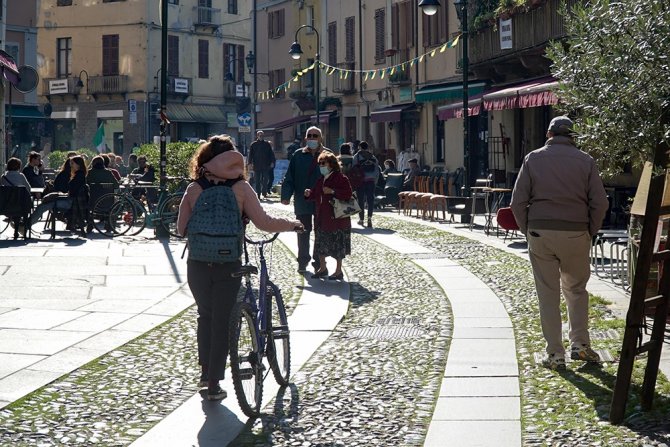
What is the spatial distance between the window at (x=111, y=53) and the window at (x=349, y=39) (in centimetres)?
1625

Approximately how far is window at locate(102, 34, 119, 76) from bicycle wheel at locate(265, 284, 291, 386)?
5210 cm

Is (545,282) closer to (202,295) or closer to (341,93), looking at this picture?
(202,295)

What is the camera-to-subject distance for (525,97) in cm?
2317

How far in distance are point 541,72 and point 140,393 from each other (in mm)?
21655

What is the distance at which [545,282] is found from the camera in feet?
28.6

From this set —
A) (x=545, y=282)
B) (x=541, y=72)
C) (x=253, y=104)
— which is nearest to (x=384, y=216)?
(x=541, y=72)

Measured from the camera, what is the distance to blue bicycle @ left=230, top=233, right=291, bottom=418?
7180 millimetres

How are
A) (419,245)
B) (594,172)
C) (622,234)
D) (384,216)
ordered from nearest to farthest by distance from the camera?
(594,172) < (622,234) < (419,245) < (384,216)

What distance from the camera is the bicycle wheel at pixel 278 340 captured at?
7.70 metres

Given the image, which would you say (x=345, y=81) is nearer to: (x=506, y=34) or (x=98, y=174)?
(x=506, y=34)

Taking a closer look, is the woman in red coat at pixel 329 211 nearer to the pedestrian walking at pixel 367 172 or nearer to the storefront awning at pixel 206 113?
the pedestrian walking at pixel 367 172

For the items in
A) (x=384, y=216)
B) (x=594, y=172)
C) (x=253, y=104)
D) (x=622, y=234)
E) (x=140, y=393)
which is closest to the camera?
(x=140, y=393)

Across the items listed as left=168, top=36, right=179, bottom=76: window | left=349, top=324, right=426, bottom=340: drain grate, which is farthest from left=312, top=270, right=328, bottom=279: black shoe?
left=168, top=36, right=179, bottom=76: window

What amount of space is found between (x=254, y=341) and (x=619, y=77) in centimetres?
253
